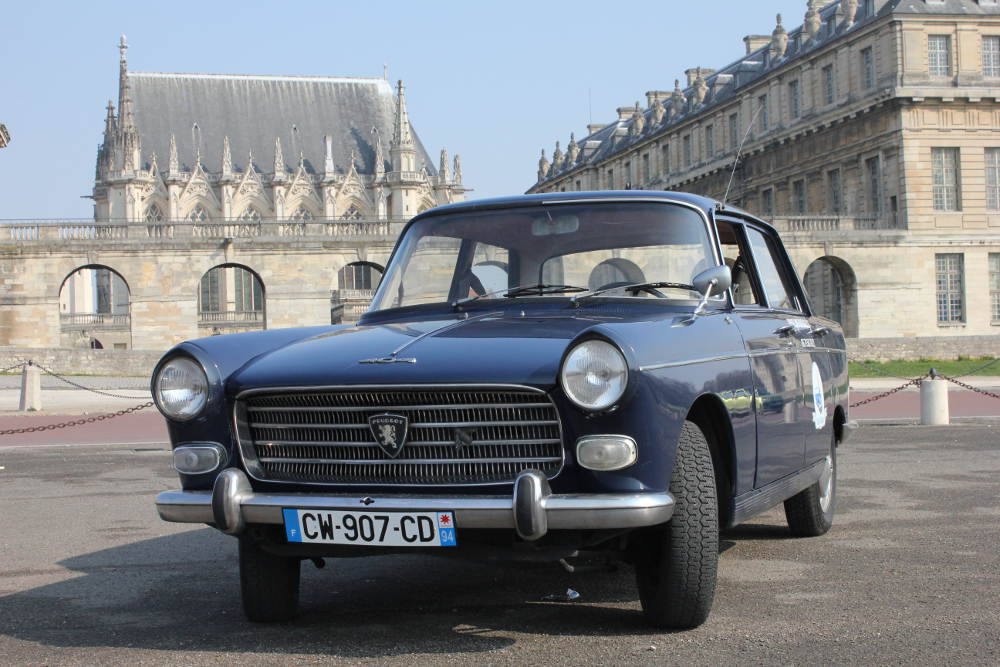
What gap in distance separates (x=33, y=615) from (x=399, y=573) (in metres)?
1.77

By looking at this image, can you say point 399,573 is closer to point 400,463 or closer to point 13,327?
point 400,463

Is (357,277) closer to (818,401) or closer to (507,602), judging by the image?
(818,401)

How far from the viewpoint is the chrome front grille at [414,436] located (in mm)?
4176

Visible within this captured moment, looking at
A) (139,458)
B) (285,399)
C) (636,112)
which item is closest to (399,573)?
(285,399)

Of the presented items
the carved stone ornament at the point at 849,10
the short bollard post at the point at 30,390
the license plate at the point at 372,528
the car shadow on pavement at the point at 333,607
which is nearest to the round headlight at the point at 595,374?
the license plate at the point at 372,528

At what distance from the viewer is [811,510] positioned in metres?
6.92

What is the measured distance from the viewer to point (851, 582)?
557cm

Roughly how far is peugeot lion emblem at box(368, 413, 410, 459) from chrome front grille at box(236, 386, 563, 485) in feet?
0.07

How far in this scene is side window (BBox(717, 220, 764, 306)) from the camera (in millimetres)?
5914

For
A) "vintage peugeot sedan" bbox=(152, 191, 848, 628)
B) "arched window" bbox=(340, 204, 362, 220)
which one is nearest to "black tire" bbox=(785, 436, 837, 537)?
"vintage peugeot sedan" bbox=(152, 191, 848, 628)

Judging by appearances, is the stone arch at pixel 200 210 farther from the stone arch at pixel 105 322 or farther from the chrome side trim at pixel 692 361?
the chrome side trim at pixel 692 361

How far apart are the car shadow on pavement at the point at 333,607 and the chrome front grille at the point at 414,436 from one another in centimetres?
51

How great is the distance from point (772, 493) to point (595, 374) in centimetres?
174

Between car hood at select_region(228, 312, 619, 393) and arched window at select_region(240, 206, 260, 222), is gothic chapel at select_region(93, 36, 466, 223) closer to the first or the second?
arched window at select_region(240, 206, 260, 222)
